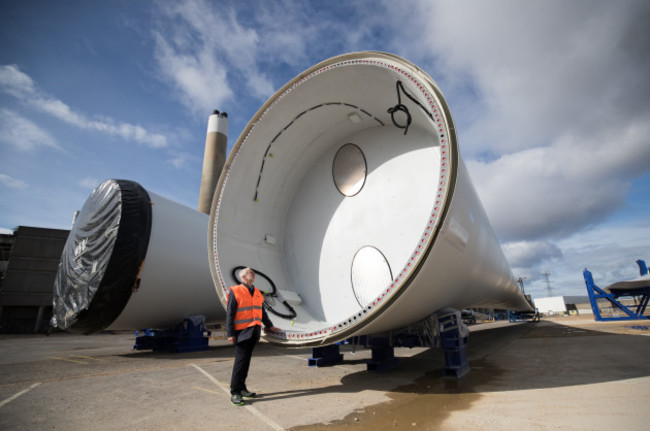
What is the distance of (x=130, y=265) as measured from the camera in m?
5.86

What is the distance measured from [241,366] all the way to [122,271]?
3863 millimetres

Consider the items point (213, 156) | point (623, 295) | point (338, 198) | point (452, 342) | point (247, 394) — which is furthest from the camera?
point (213, 156)

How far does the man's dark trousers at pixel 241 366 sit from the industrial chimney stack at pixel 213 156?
46.2 ft

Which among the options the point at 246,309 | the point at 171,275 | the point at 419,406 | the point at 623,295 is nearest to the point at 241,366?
the point at 246,309

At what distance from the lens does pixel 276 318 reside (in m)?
3.90

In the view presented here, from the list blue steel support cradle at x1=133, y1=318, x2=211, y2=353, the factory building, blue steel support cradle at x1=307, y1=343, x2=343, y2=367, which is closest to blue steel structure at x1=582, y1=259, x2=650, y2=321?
blue steel support cradle at x1=307, y1=343, x2=343, y2=367

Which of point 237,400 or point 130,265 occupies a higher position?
point 130,265

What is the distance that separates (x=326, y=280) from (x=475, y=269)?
1.97 m

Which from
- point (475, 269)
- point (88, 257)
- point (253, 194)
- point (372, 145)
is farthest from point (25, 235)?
point (475, 269)

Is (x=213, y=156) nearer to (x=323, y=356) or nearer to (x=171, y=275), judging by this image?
(x=171, y=275)

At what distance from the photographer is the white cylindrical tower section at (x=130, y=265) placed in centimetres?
584

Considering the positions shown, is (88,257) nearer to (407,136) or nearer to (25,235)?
(407,136)

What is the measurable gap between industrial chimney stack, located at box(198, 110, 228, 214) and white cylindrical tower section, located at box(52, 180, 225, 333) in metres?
9.69

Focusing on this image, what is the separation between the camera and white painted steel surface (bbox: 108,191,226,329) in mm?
6188
